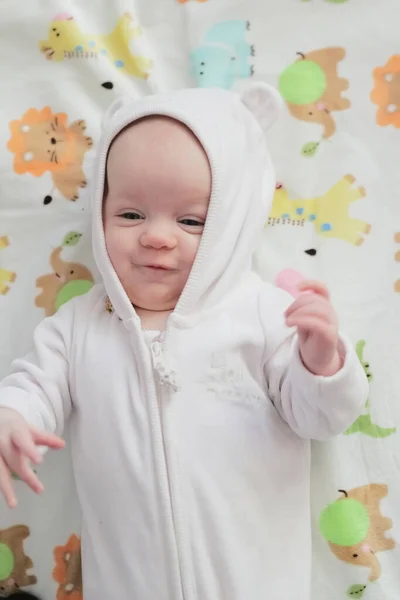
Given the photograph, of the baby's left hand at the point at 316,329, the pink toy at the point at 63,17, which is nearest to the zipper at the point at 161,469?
the baby's left hand at the point at 316,329

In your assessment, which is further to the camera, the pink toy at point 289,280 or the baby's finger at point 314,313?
the pink toy at point 289,280

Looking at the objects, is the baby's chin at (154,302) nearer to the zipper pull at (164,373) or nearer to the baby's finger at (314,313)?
the zipper pull at (164,373)

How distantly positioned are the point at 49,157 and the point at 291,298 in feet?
1.80

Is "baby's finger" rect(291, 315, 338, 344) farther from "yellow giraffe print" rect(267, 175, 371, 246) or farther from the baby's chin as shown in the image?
"yellow giraffe print" rect(267, 175, 371, 246)

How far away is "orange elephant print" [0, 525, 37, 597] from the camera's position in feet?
3.91

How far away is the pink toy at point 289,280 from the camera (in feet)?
4.09

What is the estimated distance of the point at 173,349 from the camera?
107cm

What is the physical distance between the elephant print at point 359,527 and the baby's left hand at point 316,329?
308 mm

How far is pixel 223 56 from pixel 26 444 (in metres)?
0.85

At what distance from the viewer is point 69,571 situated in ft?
3.88

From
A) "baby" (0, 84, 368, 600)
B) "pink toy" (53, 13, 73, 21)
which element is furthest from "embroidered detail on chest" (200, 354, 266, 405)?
"pink toy" (53, 13, 73, 21)

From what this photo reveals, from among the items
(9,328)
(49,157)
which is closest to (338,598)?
(9,328)

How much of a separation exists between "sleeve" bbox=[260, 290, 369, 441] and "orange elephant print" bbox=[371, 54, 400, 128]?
1.43 ft

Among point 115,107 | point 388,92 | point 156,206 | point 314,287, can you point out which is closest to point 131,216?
point 156,206
